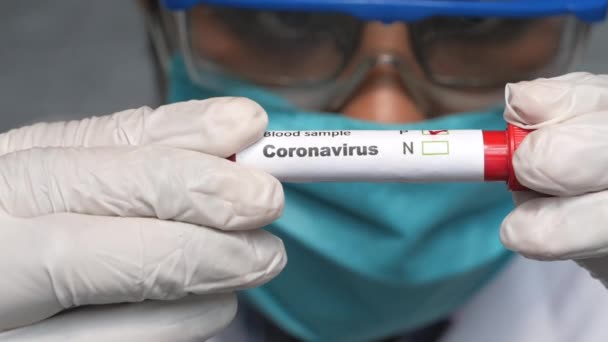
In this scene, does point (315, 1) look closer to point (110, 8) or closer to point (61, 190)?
point (61, 190)

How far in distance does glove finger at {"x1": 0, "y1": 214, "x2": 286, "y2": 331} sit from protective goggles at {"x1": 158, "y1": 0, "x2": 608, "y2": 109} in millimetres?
513

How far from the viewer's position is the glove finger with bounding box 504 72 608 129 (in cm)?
70

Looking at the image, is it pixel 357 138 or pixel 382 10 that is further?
pixel 382 10

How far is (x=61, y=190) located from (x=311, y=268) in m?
0.54

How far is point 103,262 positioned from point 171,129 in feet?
0.54

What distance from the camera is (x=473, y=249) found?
1.08 m

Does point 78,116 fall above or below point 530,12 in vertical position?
below

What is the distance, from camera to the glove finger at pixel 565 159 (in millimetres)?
660

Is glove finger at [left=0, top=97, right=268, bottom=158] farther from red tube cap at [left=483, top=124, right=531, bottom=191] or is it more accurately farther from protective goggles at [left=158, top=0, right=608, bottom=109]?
protective goggles at [left=158, top=0, right=608, bottom=109]

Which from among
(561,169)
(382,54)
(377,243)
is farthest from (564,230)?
(382,54)

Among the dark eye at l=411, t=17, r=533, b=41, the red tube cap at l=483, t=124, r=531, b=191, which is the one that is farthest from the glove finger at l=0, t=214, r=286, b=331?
the dark eye at l=411, t=17, r=533, b=41

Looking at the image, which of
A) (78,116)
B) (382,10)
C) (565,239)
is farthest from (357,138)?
(78,116)

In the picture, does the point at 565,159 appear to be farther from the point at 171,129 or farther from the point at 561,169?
the point at 171,129

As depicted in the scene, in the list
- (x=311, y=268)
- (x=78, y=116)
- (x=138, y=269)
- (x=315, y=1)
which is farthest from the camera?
(x=78, y=116)
